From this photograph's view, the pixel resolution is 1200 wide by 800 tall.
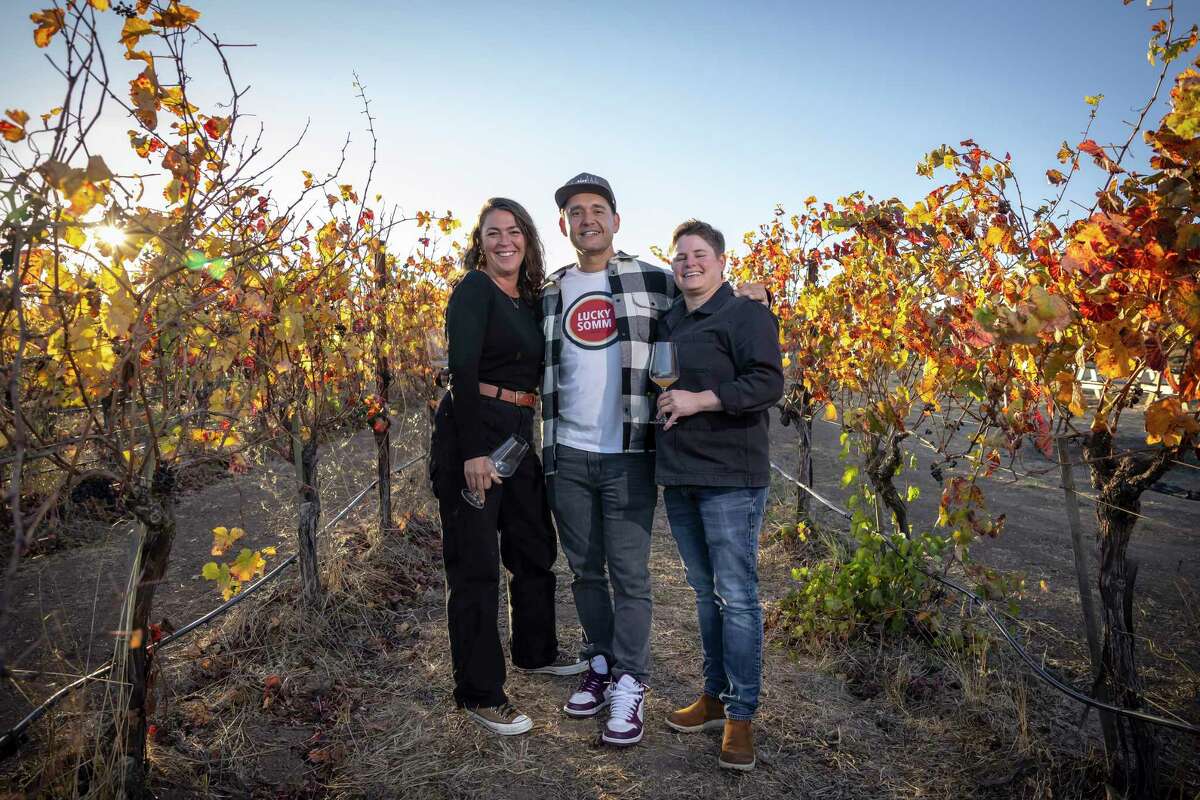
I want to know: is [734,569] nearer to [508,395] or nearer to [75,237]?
[508,395]

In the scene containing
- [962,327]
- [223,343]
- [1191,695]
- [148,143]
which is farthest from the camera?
[1191,695]

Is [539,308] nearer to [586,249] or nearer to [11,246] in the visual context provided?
[586,249]

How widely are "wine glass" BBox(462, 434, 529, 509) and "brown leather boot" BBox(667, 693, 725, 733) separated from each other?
112 cm

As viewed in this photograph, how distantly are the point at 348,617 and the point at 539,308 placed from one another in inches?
80.4

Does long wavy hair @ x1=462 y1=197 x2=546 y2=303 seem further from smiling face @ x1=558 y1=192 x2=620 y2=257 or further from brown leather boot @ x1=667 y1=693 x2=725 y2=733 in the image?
brown leather boot @ x1=667 y1=693 x2=725 y2=733

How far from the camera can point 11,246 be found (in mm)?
1636

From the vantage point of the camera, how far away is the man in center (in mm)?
2590

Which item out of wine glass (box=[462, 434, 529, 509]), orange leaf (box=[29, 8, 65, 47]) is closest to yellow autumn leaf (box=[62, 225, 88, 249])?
orange leaf (box=[29, 8, 65, 47])

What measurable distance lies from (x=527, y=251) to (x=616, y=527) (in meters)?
1.15

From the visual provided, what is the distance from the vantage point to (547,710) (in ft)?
9.39

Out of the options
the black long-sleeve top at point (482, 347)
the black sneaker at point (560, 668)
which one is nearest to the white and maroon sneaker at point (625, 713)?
the black sneaker at point (560, 668)

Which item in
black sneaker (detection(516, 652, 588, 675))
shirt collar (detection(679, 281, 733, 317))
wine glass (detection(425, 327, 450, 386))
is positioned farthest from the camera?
wine glass (detection(425, 327, 450, 386))

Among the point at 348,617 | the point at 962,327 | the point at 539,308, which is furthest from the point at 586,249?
the point at 348,617

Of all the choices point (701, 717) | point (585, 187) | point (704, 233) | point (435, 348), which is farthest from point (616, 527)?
point (435, 348)
